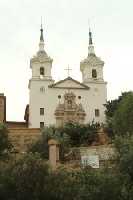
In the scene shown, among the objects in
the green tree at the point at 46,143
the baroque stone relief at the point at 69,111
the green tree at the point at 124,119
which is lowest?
the green tree at the point at 46,143

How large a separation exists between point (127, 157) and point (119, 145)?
8.50 ft

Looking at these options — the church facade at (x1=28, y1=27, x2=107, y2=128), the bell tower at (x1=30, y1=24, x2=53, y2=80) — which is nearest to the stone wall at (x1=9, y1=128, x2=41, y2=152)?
the church facade at (x1=28, y1=27, x2=107, y2=128)

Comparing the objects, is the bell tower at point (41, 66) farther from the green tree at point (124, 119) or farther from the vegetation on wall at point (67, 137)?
the green tree at point (124, 119)

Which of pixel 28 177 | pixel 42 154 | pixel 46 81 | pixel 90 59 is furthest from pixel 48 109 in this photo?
pixel 28 177

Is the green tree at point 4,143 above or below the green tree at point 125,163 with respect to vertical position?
above

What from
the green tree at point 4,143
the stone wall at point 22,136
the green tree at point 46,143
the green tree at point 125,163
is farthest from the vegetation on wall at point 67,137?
the green tree at point 125,163

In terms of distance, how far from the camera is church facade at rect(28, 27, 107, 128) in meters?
66.8

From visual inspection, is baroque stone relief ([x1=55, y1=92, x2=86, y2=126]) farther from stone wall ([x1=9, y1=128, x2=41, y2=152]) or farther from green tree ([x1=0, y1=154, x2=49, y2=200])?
green tree ([x1=0, y1=154, x2=49, y2=200])

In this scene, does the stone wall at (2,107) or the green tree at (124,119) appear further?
the stone wall at (2,107)

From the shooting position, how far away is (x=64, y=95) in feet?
224

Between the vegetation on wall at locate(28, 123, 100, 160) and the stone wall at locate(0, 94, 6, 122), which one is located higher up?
the stone wall at locate(0, 94, 6, 122)

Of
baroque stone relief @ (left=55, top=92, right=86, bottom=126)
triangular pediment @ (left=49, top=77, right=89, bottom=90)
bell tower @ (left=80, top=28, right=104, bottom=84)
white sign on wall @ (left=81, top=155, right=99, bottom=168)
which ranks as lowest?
white sign on wall @ (left=81, top=155, right=99, bottom=168)

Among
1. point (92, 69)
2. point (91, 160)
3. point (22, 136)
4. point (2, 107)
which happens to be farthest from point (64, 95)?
point (91, 160)

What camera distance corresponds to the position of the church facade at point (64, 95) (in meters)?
66.8
